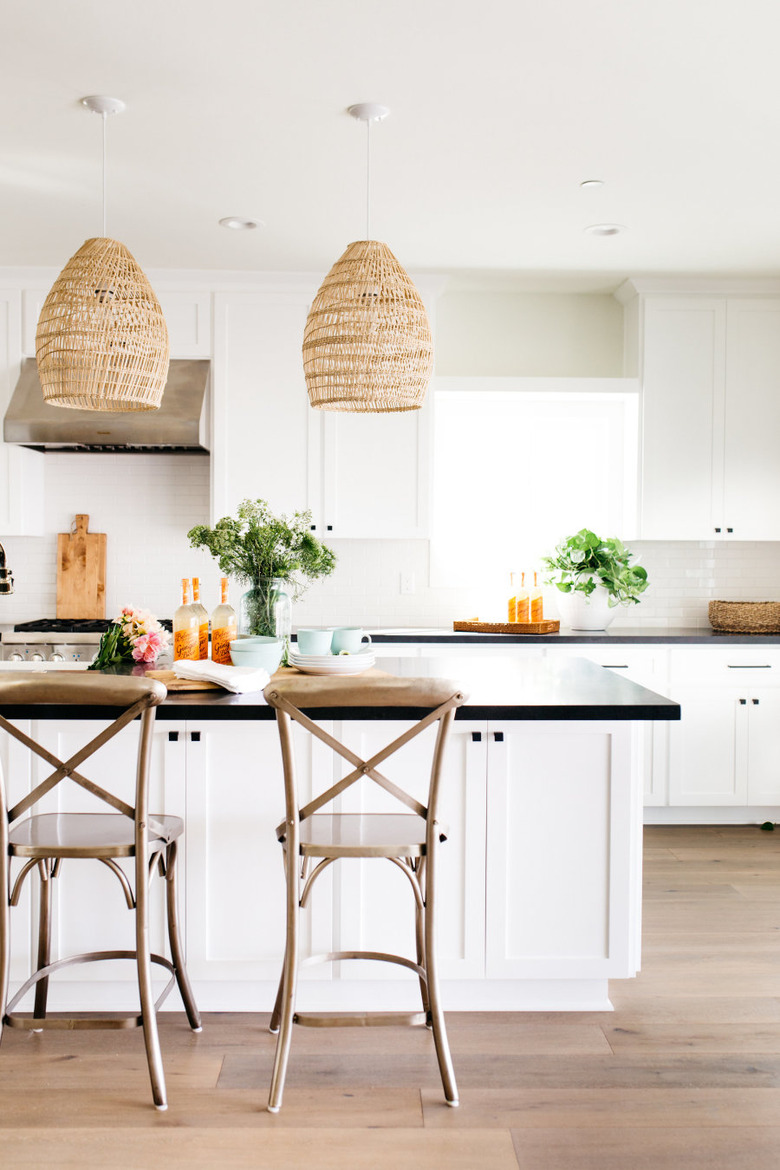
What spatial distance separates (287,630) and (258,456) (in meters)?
1.88

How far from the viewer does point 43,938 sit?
2.44m

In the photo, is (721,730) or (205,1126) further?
(721,730)

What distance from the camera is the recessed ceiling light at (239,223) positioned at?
388 cm

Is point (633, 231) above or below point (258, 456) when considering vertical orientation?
above

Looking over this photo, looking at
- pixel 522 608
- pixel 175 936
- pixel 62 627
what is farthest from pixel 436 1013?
pixel 62 627

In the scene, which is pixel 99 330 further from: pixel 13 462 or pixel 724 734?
pixel 724 734

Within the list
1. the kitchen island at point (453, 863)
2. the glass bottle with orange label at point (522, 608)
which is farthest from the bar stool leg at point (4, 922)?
the glass bottle with orange label at point (522, 608)

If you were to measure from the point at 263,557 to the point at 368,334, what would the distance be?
2.48 feet

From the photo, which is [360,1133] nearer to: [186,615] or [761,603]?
[186,615]

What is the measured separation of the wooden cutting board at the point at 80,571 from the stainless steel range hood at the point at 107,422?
59cm

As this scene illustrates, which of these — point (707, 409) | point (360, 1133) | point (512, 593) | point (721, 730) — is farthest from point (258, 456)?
point (360, 1133)

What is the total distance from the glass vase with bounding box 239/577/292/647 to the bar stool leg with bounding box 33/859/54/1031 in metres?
0.89

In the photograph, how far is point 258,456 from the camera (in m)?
4.65

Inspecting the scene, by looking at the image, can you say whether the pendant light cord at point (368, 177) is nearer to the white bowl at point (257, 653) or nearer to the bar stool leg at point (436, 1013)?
the white bowl at point (257, 653)
